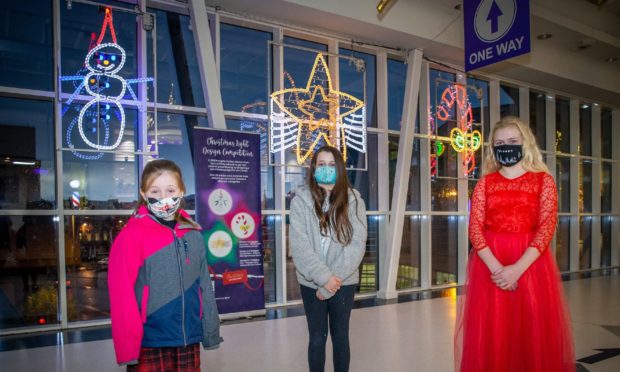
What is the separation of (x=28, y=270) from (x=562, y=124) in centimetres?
1040

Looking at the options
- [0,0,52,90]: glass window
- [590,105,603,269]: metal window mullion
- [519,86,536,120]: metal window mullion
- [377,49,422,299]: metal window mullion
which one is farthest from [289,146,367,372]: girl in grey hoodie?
[590,105,603,269]: metal window mullion

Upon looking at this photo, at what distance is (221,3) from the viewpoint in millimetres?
5383

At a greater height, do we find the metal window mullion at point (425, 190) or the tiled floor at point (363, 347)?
the metal window mullion at point (425, 190)

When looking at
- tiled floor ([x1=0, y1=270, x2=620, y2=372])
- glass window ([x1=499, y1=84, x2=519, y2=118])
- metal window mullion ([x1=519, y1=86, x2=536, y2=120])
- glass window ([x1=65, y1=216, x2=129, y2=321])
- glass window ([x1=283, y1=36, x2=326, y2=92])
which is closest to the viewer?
tiled floor ([x1=0, y1=270, x2=620, y2=372])

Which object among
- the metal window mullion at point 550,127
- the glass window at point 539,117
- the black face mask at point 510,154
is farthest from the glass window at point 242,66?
the metal window mullion at point 550,127

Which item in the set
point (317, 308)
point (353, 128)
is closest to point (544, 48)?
point (353, 128)

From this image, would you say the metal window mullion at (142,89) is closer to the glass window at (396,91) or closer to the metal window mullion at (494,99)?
the glass window at (396,91)

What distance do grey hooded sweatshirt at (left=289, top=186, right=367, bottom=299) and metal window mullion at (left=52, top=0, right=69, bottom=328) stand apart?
11.5 feet

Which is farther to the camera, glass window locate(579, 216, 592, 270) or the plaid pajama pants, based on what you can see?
glass window locate(579, 216, 592, 270)

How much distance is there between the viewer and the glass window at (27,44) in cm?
479

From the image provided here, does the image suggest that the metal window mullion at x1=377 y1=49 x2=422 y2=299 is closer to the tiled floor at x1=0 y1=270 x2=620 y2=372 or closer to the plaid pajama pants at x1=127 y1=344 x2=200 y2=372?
the tiled floor at x1=0 y1=270 x2=620 y2=372

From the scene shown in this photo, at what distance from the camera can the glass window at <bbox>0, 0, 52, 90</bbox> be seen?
15.7 feet

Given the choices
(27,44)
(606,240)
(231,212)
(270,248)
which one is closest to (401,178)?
(270,248)

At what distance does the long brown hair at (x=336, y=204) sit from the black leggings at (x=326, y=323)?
0.31 m
